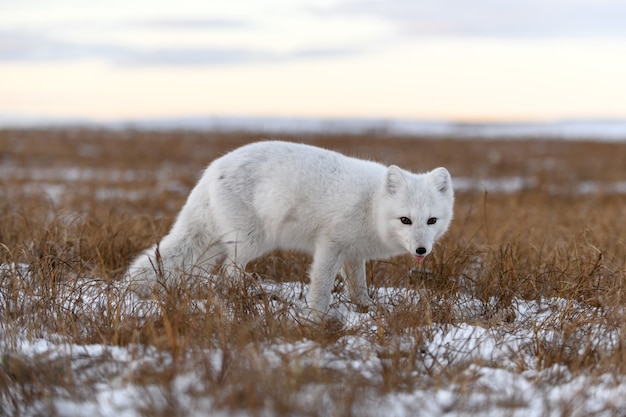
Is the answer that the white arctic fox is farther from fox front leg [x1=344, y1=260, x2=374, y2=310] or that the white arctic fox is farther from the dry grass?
the dry grass

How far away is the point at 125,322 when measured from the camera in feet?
11.2

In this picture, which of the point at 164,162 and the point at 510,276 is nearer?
the point at 510,276

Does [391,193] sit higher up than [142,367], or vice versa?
[391,193]

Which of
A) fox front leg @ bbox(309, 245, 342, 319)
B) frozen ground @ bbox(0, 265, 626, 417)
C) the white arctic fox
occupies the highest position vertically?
the white arctic fox

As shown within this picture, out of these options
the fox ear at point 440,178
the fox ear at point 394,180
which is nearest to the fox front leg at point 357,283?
the fox ear at point 394,180

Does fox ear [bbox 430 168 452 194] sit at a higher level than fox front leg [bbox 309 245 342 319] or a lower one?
higher

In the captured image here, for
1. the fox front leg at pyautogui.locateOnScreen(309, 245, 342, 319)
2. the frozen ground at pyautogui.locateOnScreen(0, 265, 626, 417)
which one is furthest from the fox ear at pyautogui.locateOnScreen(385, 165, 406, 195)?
the frozen ground at pyautogui.locateOnScreen(0, 265, 626, 417)

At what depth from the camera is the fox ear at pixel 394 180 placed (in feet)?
13.2

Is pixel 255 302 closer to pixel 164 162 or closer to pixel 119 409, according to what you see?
pixel 119 409

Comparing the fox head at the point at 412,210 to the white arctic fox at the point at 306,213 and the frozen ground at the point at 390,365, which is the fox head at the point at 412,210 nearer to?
the white arctic fox at the point at 306,213

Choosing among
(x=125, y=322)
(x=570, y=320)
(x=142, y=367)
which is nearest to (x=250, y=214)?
(x=125, y=322)

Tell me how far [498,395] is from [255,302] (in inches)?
60.9

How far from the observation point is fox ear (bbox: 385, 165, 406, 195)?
4012mm

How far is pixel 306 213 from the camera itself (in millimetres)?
4250
